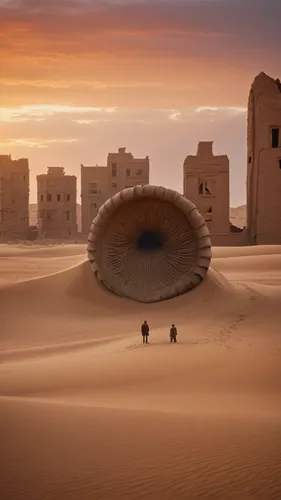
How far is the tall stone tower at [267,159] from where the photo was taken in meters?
37.7

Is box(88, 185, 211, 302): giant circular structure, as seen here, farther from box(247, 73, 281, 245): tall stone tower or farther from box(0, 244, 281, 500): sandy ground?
box(247, 73, 281, 245): tall stone tower

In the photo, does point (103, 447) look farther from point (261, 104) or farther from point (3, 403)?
point (261, 104)

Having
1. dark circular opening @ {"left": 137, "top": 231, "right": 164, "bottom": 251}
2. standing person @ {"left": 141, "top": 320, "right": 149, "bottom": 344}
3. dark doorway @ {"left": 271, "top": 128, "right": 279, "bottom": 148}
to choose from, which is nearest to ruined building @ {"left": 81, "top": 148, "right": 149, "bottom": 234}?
dark doorway @ {"left": 271, "top": 128, "right": 279, "bottom": 148}

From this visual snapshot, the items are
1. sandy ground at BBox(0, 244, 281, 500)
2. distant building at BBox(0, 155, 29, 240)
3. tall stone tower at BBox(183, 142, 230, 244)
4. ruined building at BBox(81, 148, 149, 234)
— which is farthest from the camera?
distant building at BBox(0, 155, 29, 240)

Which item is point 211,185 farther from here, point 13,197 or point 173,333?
point 173,333

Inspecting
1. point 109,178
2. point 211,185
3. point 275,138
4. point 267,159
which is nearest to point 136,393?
point 267,159

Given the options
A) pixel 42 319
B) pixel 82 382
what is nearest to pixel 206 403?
pixel 82 382

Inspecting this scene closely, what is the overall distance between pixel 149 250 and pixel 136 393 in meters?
10.1

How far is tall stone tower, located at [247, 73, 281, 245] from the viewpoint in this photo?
37.7m

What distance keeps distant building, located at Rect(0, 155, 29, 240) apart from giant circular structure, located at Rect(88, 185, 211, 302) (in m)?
37.0

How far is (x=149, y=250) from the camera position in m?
19.9

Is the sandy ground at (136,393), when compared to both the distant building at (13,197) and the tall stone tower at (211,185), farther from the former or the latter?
the distant building at (13,197)

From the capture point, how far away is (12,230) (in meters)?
55.7

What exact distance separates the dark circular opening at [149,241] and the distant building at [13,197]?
36.6 metres
